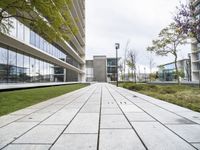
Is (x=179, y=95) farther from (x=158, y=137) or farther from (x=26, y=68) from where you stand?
(x=26, y=68)

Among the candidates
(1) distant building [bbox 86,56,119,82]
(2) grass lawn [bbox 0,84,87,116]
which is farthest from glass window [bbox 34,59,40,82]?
(1) distant building [bbox 86,56,119,82]

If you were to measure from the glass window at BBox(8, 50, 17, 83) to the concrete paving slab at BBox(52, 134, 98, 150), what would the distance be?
654 inches

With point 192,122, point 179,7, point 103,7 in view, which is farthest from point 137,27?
point 192,122

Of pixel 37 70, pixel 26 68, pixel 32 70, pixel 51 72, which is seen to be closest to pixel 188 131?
pixel 26 68

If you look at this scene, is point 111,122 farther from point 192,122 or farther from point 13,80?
point 13,80

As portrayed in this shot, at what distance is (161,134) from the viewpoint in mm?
3871

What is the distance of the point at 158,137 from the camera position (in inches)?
145

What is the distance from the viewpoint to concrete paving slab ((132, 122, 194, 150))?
321 centimetres

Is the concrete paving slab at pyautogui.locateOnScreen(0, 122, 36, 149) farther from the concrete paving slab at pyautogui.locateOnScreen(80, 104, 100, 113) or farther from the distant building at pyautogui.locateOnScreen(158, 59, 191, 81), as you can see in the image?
the distant building at pyautogui.locateOnScreen(158, 59, 191, 81)

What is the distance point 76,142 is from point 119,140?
82 cm

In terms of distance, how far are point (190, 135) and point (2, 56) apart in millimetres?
17828

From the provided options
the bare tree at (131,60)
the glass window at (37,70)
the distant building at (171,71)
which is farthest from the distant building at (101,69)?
the glass window at (37,70)

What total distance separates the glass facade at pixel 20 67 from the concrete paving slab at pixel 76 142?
1542 centimetres

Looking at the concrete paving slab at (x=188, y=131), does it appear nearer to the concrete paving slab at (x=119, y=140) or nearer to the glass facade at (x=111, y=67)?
the concrete paving slab at (x=119, y=140)
